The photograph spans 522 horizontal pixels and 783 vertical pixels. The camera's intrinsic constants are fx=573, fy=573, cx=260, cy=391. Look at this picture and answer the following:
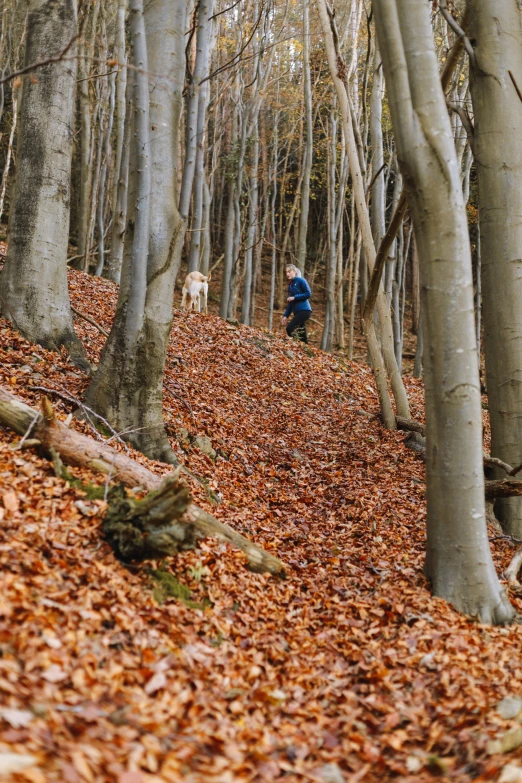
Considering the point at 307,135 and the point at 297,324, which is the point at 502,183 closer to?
the point at 297,324

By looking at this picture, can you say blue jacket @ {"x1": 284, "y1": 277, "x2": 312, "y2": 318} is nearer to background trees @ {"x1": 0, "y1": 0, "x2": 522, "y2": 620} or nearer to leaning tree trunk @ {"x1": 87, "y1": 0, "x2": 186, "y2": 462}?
background trees @ {"x1": 0, "y1": 0, "x2": 522, "y2": 620}

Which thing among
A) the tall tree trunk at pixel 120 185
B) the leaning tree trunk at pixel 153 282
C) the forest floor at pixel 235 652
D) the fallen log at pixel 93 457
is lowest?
the forest floor at pixel 235 652

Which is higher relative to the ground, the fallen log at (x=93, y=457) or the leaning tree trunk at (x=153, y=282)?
the leaning tree trunk at (x=153, y=282)

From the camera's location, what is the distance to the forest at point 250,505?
258cm

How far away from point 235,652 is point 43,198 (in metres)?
5.21

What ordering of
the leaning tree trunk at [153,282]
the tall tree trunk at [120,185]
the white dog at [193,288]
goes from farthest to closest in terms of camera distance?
the white dog at [193,288]
the tall tree trunk at [120,185]
the leaning tree trunk at [153,282]

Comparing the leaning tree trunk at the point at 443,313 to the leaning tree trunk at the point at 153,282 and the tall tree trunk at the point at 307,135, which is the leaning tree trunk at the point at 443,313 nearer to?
the leaning tree trunk at the point at 153,282

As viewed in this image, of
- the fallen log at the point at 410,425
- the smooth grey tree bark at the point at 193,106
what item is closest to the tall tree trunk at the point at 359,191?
the fallen log at the point at 410,425

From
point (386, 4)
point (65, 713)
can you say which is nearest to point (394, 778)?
point (65, 713)

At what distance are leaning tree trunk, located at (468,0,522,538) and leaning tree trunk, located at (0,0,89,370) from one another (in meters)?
4.27

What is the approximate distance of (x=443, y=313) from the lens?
3652 mm

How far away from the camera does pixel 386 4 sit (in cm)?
355

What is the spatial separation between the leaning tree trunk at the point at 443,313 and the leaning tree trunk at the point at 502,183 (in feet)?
5.51

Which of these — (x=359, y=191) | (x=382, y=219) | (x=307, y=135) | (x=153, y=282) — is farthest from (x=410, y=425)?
(x=307, y=135)
